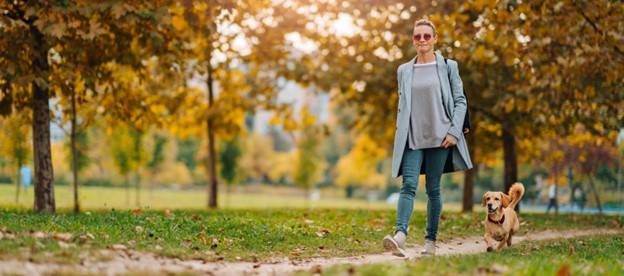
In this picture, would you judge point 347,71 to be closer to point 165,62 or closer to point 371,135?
point 371,135

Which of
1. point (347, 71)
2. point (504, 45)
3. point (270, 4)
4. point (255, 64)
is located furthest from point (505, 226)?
point (255, 64)

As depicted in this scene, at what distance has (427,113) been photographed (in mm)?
8414

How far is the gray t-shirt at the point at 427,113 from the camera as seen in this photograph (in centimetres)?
836

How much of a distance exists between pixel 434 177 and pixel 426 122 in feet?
2.05

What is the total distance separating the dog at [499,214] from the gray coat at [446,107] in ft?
2.71

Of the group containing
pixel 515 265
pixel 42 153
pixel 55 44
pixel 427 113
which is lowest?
→ pixel 515 265

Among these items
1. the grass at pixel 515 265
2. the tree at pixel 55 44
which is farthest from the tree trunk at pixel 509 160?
the grass at pixel 515 265

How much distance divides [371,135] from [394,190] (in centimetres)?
5623

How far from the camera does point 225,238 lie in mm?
10031

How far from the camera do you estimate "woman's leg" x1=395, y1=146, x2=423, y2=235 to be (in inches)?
331

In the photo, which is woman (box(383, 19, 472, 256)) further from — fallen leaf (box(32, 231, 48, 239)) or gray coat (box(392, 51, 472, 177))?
fallen leaf (box(32, 231, 48, 239))

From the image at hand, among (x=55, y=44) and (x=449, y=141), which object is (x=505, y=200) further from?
(x=55, y=44)

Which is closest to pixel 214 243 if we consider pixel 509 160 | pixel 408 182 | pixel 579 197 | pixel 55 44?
pixel 408 182

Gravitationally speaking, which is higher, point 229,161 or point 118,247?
point 229,161
